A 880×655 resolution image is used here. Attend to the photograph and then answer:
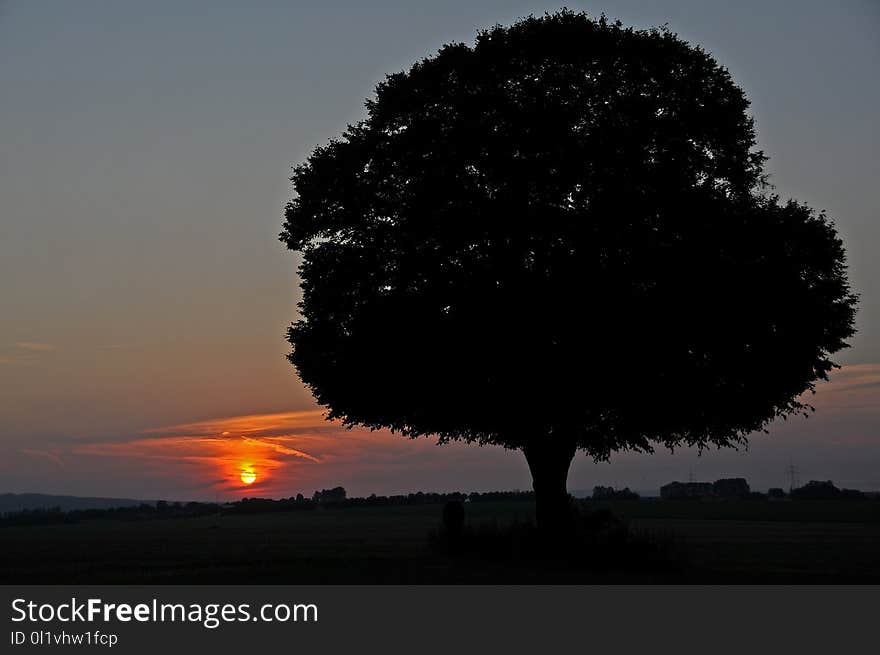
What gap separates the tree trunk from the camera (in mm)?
42500

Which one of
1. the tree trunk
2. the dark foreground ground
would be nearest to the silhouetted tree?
the tree trunk

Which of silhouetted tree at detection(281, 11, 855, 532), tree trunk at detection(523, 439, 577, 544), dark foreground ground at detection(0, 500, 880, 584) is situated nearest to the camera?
dark foreground ground at detection(0, 500, 880, 584)

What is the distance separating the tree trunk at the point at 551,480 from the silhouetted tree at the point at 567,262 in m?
0.08

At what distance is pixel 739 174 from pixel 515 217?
9.45m

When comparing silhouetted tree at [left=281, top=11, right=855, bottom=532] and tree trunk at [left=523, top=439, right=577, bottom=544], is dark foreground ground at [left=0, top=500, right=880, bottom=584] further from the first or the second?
silhouetted tree at [left=281, top=11, right=855, bottom=532]

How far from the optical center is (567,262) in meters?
40.2

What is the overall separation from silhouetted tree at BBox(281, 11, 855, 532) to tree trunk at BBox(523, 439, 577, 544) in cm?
8

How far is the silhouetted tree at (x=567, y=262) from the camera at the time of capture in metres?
39.8

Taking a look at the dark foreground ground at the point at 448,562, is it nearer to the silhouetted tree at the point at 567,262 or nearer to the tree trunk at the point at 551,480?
the tree trunk at the point at 551,480

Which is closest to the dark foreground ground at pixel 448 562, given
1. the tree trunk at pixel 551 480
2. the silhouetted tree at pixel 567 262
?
the tree trunk at pixel 551 480

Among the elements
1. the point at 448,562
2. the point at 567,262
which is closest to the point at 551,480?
the point at 448,562
